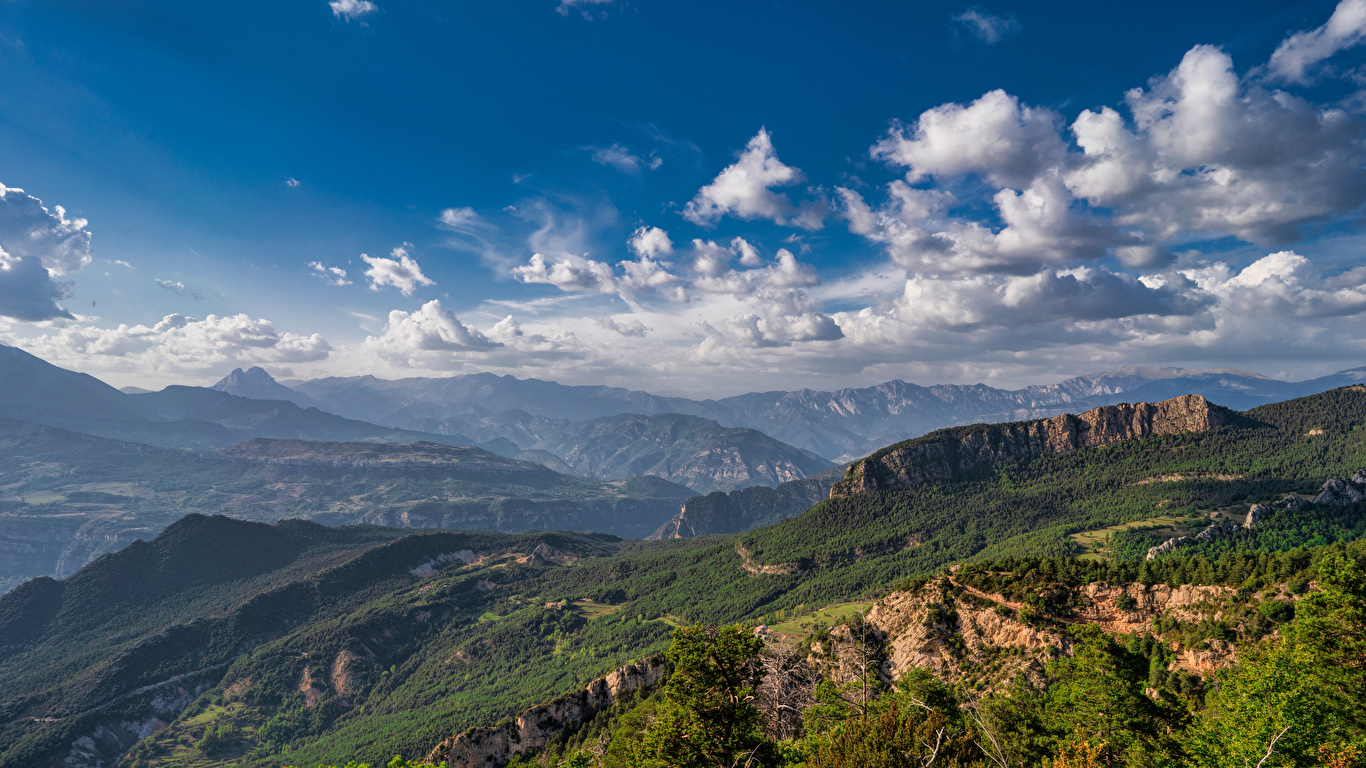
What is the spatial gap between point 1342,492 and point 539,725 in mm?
246409

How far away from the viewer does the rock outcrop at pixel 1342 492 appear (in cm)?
16412

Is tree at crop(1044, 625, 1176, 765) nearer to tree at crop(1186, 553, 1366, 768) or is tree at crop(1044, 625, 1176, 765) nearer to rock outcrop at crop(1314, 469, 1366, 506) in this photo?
tree at crop(1186, 553, 1366, 768)

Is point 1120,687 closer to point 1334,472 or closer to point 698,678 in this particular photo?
point 698,678

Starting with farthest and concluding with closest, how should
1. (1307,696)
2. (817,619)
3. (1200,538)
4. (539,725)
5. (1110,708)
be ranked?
(817,619), (1200,538), (539,725), (1110,708), (1307,696)

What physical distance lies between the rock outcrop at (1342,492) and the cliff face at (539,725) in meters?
217

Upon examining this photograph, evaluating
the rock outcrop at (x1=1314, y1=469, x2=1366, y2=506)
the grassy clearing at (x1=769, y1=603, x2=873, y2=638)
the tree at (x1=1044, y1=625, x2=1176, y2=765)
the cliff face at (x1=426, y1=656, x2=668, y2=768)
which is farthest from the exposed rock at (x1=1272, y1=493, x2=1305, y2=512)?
the cliff face at (x1=426, y1=656, x2=668, y2=768)

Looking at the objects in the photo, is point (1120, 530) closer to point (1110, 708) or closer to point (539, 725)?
point (1110, 708)

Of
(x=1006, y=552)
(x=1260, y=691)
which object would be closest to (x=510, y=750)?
(x=1260, y=691)

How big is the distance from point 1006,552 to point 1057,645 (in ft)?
481

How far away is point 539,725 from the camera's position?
97.3 meters

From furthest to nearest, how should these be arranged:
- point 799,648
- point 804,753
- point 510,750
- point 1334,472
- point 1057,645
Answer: point 1334,472, point 799,648, point 510,750, point 1057,645, point 804,753

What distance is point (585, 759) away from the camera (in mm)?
55469

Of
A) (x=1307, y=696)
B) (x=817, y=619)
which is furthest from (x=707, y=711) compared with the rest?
(x=817, y=619)

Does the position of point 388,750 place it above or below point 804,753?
below
